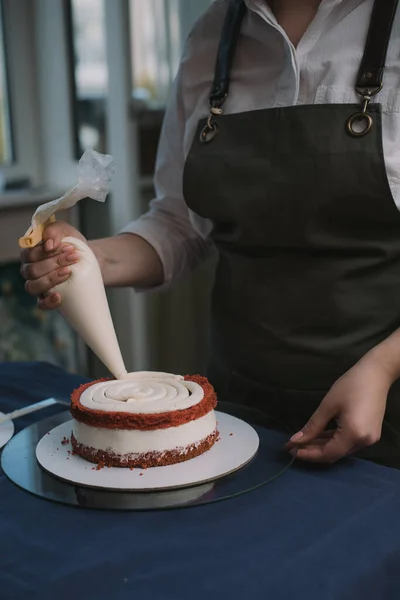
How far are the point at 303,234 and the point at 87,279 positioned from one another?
341 mm

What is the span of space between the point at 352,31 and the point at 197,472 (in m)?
0.68

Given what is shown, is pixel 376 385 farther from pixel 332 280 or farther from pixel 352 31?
pixel 352 31

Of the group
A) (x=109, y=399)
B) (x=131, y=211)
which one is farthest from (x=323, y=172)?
(x=131, y=211)

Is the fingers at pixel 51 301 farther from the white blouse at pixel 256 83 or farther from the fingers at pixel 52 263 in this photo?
the white blouse at pixel 256 83

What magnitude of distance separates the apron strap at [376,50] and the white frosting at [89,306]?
0.46 metres

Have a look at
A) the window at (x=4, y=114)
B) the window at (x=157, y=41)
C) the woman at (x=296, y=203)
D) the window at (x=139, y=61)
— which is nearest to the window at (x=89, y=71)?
the window at (x=139, y=61)

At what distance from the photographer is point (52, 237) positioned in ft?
3.28

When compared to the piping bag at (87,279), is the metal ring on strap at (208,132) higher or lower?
higher

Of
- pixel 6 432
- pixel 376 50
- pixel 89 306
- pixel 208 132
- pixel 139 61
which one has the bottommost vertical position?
pixel 6 432

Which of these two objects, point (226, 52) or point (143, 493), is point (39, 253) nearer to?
point (143, 493)

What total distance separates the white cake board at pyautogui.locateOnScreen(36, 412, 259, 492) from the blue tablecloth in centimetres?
5

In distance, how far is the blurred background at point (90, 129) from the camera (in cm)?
255

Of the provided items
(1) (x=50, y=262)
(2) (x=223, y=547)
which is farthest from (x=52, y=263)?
(2) (x=223, y=547)

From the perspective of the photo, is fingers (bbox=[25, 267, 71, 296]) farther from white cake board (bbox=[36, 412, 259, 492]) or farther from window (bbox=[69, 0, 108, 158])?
window (bbox=[69, 0, 108, 158])
